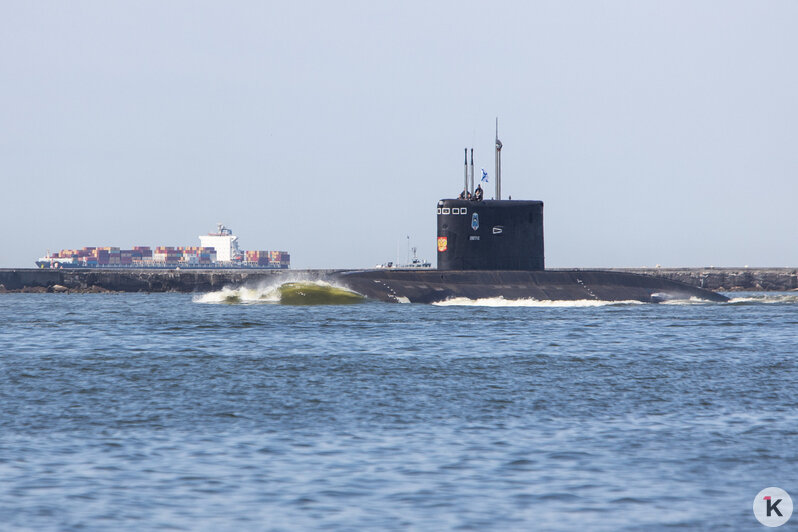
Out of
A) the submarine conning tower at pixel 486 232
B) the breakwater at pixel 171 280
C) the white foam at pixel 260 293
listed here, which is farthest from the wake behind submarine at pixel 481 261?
the breakwater at pixel 171 280

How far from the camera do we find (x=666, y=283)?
4984 centimetres

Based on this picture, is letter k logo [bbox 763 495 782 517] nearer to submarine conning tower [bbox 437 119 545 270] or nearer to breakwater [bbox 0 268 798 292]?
submarine conning tower [bbox 437 119 545 270]

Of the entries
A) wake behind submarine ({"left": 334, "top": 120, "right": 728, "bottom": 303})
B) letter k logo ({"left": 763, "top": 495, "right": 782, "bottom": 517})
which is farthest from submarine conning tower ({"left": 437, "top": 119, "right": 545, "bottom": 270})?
letter k logo ({"left": 763, "top": 495, "right": 782, "bottom": 517})

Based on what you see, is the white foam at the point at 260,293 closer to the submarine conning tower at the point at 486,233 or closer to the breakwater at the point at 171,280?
the submarine conning tower at the point at 486,233

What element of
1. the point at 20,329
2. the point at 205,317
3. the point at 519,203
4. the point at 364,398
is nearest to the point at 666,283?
the point at 519,203

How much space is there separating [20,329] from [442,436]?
24.0m

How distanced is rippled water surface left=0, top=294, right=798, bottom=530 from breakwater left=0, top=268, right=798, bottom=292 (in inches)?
1778

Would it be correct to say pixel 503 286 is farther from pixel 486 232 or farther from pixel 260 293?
pixel 260 293

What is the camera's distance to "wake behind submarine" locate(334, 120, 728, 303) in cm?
4153

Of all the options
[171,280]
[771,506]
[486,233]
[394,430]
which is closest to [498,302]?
[486,233]

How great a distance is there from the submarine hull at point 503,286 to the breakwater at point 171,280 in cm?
2324

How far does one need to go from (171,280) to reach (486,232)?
4360 centimetres

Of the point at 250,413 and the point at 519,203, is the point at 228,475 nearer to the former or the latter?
the point at 250,413

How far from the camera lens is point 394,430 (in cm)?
1420
